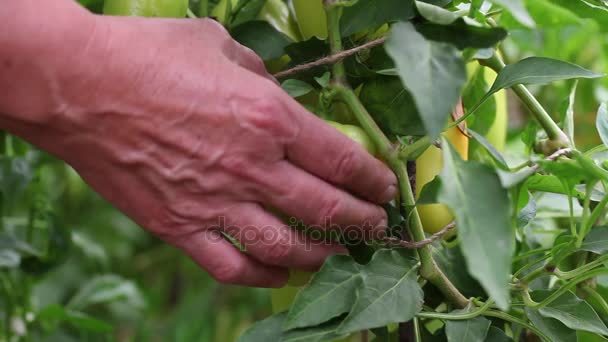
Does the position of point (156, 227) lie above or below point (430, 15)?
below

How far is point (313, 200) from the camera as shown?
0.52 metres

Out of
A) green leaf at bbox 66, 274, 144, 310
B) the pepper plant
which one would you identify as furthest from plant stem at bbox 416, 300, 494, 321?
green leaf at bbox 66, 274, 144, 310

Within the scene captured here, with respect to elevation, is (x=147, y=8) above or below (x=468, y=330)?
above

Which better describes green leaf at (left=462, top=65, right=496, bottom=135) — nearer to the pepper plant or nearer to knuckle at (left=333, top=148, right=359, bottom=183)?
the pepper plant

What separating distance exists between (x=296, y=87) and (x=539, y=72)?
A: 0.57 ft

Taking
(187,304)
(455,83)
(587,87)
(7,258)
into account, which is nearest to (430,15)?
(455,83)

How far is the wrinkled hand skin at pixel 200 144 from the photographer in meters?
0.48

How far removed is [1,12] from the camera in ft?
1.55

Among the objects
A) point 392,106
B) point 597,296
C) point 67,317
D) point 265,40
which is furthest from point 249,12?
point 67,317

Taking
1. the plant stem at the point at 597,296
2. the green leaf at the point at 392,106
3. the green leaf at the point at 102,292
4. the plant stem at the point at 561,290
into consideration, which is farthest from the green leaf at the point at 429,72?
the green leaf at the point at 102,292

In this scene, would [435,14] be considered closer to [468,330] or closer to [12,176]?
[468,330]

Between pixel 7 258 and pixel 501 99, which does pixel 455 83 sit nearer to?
pixel 501 99

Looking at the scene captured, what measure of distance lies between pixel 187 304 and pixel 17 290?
707 millimetres

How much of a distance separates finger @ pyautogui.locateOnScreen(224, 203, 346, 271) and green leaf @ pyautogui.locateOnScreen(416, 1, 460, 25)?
6.9 inches
